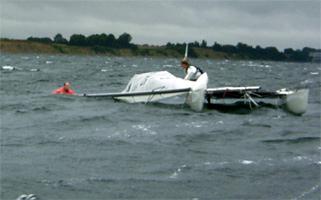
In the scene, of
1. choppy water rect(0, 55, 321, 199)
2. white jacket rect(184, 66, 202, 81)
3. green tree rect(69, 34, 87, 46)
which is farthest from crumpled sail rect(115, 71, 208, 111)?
green tree rect(69, 34, 87, 46)

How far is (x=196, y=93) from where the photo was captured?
23047 millimetres

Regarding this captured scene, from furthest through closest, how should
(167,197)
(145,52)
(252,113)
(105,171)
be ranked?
(145,52), (252,113), (105,171), (167,197)

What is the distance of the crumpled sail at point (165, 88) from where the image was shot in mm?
23103

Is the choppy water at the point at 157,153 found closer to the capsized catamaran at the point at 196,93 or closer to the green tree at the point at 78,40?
the capsized catamaran at the point at 196,93

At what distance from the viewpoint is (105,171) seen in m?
12.4

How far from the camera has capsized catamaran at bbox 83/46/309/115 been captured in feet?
76.2

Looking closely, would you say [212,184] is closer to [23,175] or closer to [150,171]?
[150,171]

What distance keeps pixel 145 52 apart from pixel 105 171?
18146cm

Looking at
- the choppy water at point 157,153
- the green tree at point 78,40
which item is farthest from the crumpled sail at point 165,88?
the green tree at point 78,40

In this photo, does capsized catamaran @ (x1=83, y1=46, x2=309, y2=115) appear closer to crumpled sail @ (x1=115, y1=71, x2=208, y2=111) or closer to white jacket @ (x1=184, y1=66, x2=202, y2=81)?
crumpled sail @ (x1=115, y1=71, x2=208, y2=111)

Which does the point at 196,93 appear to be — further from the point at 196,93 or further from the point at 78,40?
the point at 78,40

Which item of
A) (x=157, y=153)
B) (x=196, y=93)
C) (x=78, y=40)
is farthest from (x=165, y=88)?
(x=78, y=40)

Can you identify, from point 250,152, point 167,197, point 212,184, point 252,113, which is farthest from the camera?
point 252,113

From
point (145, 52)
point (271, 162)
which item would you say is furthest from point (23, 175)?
point (145, 52)
